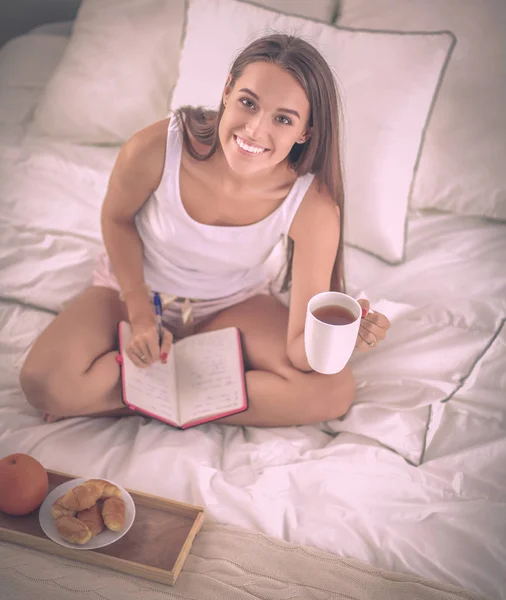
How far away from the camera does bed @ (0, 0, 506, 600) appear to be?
1024mm

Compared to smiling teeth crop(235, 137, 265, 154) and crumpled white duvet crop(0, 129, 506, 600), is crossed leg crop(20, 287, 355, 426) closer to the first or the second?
crumpled white duvet crop(0, 129, 506, 600)

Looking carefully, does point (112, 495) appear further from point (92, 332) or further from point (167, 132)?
point (167, 132)

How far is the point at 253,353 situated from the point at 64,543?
50 cm

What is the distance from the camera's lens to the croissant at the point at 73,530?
3.04 ft

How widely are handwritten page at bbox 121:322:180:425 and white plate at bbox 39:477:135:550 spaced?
187 millimetres

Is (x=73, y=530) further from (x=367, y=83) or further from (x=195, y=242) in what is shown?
→ (x=367, y=83)

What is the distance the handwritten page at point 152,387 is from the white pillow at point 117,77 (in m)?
0.70

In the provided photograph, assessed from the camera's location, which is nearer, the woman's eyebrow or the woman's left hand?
the woman's eyebrow

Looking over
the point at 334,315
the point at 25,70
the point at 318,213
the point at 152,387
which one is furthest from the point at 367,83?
the point at 25,70

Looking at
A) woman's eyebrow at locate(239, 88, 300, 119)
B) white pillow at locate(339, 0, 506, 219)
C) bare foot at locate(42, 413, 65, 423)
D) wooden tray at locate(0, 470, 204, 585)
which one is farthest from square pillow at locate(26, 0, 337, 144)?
wooden tray at locate(0, 470, 204, 585)

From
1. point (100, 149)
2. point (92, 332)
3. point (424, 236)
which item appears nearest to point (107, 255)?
point (92, 332)

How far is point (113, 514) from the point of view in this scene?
3.13 feet

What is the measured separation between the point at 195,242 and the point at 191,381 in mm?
258

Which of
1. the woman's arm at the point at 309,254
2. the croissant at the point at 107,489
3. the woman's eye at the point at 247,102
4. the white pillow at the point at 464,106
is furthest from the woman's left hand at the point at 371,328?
the white pillow at the point at 464,106
